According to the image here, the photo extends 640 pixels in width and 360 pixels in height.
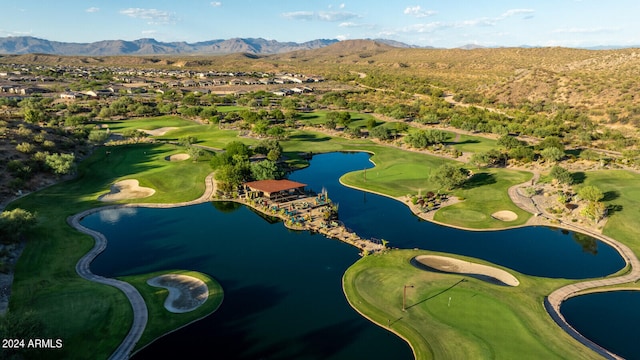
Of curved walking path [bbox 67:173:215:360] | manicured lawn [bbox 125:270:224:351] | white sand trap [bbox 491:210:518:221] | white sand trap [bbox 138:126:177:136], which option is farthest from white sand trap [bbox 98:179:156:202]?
white sand trap [bbox 491:210:518:221]

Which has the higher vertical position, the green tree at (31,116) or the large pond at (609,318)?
the green tree at (31,116)

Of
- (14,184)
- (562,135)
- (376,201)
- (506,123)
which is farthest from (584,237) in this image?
(14,184)

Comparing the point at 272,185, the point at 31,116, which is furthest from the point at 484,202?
the point at 31,116

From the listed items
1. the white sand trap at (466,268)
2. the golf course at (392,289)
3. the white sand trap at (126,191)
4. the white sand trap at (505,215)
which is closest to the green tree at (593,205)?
the golf course at (392,289)

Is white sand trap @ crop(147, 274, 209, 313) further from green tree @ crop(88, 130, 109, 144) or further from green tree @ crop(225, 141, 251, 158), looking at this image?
green tree @ crop(88, 130, 109, 144)

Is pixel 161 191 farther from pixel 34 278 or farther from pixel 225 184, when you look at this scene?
pixel 34 278

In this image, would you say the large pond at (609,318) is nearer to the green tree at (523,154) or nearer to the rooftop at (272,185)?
the rooftop at (272,185)
